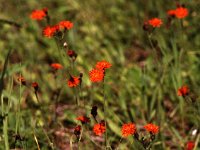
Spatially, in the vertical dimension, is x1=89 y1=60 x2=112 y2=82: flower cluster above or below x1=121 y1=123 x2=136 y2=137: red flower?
above

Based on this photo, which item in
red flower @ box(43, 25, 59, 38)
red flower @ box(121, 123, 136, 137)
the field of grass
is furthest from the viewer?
the field of grass

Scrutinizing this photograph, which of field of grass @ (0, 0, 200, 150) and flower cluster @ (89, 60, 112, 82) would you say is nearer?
flower cluster @ (89, 60, 112, 82)

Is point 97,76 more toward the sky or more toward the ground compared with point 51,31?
more toward the ground

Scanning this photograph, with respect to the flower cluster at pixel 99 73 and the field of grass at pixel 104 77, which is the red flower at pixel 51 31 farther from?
the flower cluster at pixel 99 73

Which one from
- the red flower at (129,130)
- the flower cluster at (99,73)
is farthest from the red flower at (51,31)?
the red flower at (129,130)

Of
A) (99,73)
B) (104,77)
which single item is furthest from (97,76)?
(104,77)

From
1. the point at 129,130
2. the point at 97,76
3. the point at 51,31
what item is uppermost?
the point at 51,31

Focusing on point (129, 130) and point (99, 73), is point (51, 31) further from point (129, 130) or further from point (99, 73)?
point (129, 130)

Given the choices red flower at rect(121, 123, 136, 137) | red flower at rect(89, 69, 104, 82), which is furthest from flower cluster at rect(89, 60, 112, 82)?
red flower at rect(121, 123, 136, 137)

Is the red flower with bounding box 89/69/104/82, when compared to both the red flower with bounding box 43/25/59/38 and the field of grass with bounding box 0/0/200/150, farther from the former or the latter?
the red flower with bounding box 43/25/59/38
